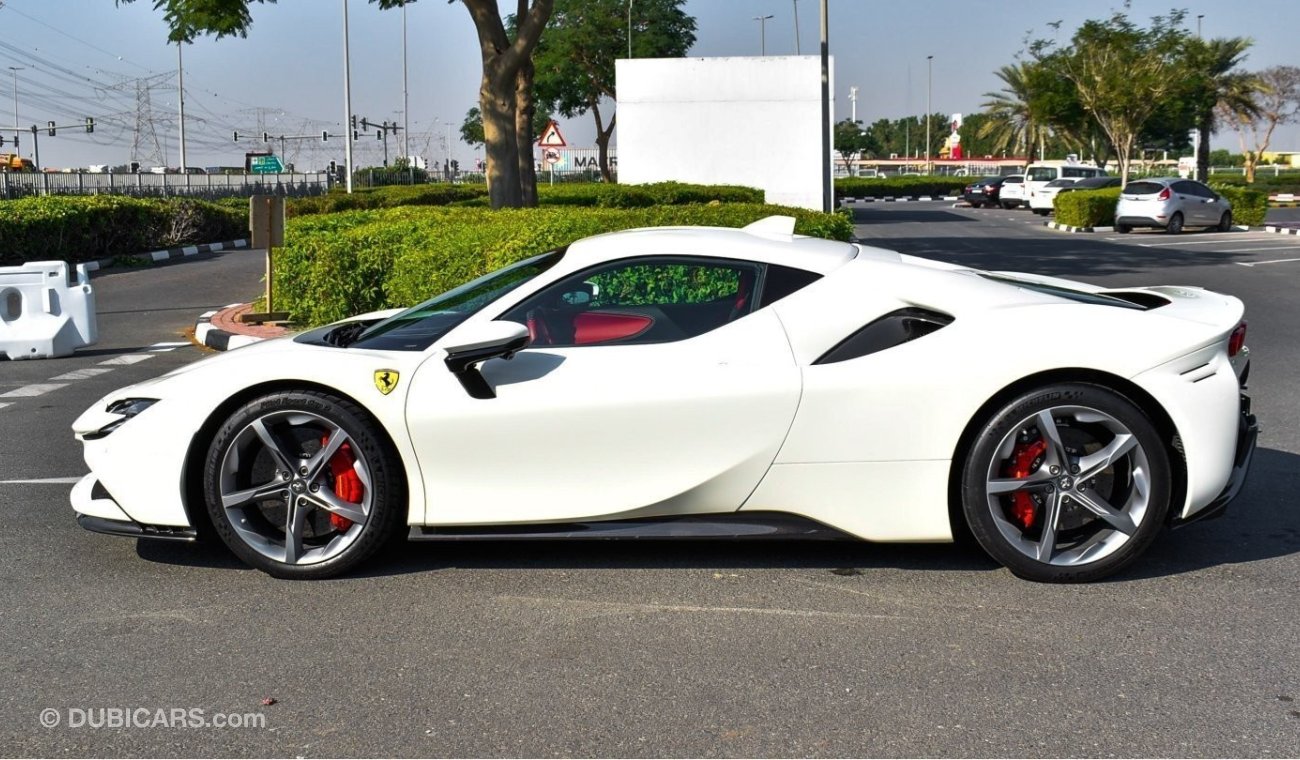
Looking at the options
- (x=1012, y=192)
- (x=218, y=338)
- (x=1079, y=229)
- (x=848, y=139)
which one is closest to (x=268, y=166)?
(x=848, y=139)

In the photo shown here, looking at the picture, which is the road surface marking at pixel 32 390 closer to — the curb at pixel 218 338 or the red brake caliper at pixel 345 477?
the curb at pixel 218 338

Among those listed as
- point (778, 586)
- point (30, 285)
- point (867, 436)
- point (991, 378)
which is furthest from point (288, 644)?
point (30, 285)

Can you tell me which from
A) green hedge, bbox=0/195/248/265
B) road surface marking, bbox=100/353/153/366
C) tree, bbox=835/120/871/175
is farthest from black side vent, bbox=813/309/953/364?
tree, bbox=835/120/871/175

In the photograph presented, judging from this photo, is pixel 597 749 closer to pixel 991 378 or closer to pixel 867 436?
pixel 867 436

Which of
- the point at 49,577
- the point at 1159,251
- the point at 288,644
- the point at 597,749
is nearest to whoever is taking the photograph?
the point at 597,749

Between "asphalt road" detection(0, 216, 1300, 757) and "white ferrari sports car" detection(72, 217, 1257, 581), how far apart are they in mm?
214

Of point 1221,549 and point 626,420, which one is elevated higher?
point 626,420

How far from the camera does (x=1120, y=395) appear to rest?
481 centimetres

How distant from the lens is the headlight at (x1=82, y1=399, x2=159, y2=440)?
200 inches

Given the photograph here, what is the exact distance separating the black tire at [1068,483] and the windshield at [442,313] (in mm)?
1795

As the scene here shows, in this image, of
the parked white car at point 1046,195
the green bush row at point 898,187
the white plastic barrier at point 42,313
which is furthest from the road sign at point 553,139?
the green bush row at point 898,187

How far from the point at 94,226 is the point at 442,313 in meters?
19.9

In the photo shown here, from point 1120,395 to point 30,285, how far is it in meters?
10.3

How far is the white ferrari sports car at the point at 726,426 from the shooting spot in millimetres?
4809
